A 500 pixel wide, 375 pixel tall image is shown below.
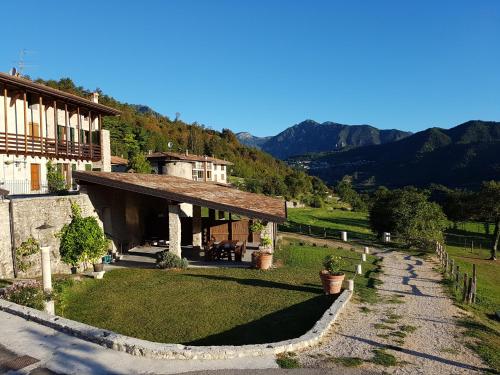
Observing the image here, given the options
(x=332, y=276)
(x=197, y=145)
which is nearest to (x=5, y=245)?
(x=332, y=276)

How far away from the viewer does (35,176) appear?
25562 mm

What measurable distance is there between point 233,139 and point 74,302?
13768 centimetres

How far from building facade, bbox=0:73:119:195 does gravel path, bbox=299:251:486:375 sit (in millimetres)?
19758

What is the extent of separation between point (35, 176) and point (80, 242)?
40.1ft

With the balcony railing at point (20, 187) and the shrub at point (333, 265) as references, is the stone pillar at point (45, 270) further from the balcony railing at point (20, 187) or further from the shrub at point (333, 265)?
the balcony railing at point (20, 187)

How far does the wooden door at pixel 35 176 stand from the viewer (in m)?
24.9

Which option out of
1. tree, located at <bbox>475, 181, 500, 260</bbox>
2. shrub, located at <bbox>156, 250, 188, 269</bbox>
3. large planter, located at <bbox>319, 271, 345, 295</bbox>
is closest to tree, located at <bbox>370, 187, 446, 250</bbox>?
tree, located at <bbox>475, 181, 500, 260</bbox>

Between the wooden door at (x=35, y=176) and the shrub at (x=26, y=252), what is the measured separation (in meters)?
10.3

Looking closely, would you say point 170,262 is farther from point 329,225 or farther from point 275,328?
point 329,225

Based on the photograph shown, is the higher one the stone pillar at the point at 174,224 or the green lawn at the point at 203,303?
the stone pillar at the point at 174,224

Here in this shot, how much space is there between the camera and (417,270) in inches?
862

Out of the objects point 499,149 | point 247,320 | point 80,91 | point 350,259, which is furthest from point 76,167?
point 499,149

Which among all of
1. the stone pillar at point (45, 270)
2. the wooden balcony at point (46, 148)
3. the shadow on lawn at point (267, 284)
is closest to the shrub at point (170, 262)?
the shadow on lawn at point (267, 284)

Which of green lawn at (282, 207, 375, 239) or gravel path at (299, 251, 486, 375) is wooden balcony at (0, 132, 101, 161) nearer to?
gravel path at (299, 251, 486, 375)
